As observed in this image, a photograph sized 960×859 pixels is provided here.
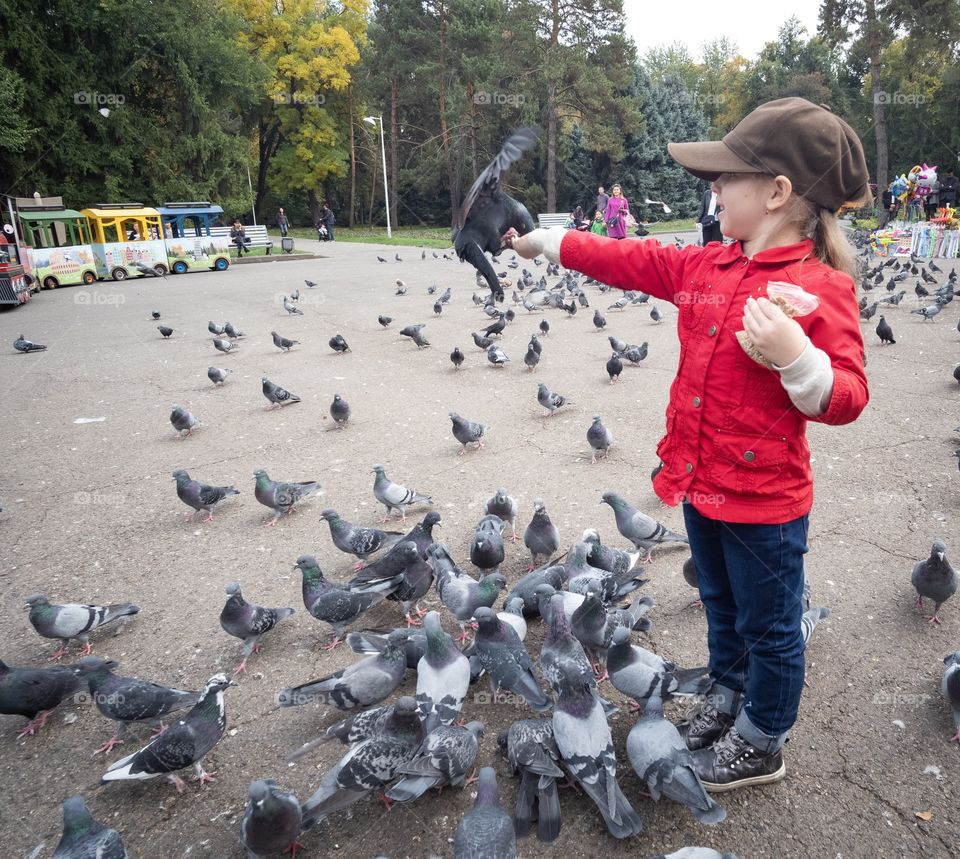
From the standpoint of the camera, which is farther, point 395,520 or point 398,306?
point 398,306

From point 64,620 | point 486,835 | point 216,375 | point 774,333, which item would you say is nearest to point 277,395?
point 216,375

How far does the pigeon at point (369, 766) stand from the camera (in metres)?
2.36

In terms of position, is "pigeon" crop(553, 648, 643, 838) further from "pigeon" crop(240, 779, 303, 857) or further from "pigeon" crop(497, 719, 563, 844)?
"pigeon" crop(240, 779, 303, 857)

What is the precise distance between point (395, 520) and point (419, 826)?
2.70m

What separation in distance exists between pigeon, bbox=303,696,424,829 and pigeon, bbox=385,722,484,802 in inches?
2.0

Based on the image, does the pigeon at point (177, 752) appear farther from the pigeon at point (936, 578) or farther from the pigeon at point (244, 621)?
the pigeon at point (936, 578)

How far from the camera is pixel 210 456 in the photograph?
645 centimetres

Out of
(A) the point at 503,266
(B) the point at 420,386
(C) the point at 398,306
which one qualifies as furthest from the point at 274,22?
(B) the point at 420,386

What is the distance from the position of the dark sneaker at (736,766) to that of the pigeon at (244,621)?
7.56 ft

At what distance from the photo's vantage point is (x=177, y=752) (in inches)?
101

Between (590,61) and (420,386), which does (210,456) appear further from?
(590,61)

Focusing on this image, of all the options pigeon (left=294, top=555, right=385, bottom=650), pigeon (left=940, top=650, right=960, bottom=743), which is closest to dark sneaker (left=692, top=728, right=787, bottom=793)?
pigeon (left=940, top=650, right=960, bottom=743)

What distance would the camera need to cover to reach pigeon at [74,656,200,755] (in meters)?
2.84

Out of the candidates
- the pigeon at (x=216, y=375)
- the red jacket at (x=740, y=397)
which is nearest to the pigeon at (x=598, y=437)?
the red jacket at (x=740, y=397)
